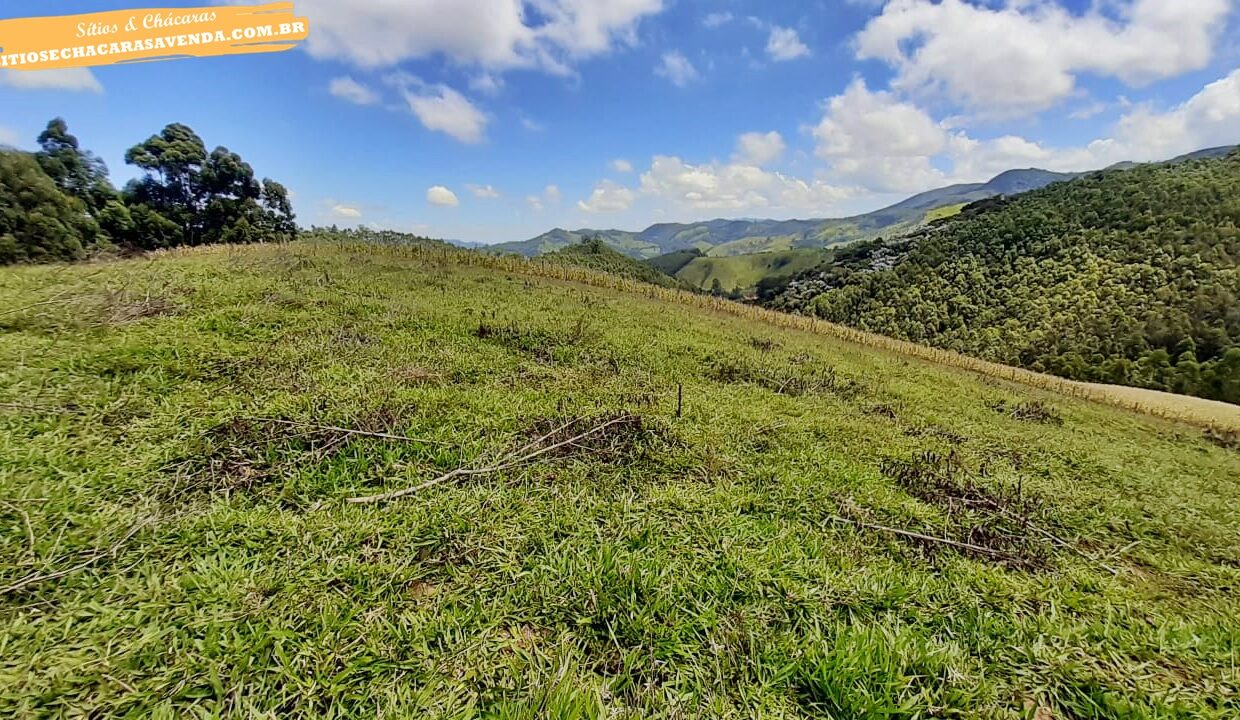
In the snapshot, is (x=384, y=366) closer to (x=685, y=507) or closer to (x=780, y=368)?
(x=685, y=507)

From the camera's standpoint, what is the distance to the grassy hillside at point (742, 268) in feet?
496

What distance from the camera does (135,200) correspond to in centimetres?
2945

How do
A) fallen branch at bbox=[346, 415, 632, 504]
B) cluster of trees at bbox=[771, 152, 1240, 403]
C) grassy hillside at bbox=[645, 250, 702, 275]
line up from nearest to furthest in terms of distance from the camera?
fallen branch at bbox=[346, 415, 632, 504]
cluster of trees at bbox=[771, 152, 1240, 403]
grassy hillside at bbox=[645, 250, 702, 275]

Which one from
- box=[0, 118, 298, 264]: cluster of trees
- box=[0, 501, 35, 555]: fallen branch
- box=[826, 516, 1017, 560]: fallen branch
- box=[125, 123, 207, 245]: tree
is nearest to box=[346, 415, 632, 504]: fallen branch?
box=[0, 501, 35, 555]: fallen branch

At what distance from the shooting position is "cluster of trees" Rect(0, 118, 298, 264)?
1934 centimetres

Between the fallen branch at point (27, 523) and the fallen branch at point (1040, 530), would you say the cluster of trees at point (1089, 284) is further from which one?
the fallen branch at point (27, 523)

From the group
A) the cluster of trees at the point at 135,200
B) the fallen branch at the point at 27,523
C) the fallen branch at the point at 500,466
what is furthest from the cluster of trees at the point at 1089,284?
the cluster of trees at the point at 135,200

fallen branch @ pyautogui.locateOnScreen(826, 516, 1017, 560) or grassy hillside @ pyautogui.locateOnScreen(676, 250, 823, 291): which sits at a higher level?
grassy hillside @ pyautogui.locateOnScreen(676, 250, 823, 291)

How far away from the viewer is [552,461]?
3.44 metres

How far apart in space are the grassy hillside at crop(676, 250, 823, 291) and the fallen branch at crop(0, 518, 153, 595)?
150441mm

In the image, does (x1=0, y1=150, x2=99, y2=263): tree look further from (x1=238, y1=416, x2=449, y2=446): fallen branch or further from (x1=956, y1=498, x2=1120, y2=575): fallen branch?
(x1=956, y1=498, x2=1120, y2=575): fallen branch

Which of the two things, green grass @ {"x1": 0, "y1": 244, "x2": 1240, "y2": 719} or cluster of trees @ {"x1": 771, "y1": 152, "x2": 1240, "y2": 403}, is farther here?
cluster of trees @ {"x1": 771, "y1": 152, "x2": 1240, "y2": 403}

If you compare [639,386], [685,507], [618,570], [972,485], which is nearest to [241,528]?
[618,570]

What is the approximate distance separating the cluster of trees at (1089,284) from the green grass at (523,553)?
48789 mm
